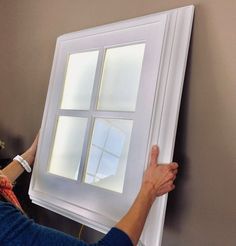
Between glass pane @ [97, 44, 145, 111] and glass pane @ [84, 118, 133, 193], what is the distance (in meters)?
0.07

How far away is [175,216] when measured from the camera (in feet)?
3.59

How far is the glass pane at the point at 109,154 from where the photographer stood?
1144 mm

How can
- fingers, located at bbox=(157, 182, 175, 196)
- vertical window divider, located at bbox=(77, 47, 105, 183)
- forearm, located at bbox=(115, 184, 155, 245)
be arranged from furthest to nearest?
vertical window divider, located at bbox=(77, 47, 105, 183)
fingers, located at bbox=(157, 182, 175, 196)
forearm, located at bbox=(115, 184, 155, 245)

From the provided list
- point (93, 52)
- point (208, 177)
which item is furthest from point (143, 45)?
point (208, 177)

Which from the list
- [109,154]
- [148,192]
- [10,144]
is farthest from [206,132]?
[10,144]

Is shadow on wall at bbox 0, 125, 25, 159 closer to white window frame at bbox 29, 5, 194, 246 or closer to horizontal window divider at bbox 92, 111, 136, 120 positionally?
horizontal window divider at bbox 92, 111, 136, 120

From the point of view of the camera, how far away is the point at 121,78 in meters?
1.22

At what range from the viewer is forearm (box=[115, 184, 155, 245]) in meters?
0.89

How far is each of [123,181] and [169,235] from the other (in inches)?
10.1

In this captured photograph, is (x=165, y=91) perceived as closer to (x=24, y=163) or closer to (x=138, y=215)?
(x=138, y=215)

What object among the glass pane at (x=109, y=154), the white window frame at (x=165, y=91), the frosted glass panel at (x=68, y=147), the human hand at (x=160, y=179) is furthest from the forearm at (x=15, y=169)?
the human hand at (x=160, y=179)

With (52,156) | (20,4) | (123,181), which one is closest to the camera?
(123,181)

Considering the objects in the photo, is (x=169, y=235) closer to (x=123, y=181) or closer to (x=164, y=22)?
(x=123, y=181)

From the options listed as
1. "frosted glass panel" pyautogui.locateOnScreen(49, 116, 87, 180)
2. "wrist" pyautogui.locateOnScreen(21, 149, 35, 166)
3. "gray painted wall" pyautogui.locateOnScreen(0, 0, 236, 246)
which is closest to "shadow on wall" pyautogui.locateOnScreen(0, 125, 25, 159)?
"wrist" pyautogui.locateOnScreen(21, 149, 35, 166)
